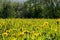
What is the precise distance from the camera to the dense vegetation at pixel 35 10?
64.1 m

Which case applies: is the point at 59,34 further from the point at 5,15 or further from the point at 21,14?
the point at 21,14

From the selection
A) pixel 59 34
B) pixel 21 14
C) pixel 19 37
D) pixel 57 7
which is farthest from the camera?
pixel 21 14

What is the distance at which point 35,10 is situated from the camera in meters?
67.8

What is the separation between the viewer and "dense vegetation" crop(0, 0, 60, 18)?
64.1 m

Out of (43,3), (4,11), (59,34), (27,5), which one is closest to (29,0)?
(27,5)

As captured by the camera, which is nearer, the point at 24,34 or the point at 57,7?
the point at 24,34

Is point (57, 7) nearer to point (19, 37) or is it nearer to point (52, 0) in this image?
point (52, 0)

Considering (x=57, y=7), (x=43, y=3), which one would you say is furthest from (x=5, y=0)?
(x=57, y=7)

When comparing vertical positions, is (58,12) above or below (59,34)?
below

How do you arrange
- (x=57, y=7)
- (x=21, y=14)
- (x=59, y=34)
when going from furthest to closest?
(x=21, y=14)
(x=57, y=7)
(x=59, y=34)

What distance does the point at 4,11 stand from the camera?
68312 mm

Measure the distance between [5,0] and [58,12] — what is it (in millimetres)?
21965

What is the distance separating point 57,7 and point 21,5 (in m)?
18.6

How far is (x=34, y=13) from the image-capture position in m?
65.6
